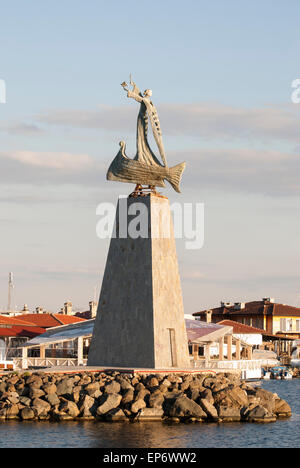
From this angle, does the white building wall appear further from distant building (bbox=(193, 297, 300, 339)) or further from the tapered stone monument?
the tapered stone monument

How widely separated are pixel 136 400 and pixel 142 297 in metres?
8.29

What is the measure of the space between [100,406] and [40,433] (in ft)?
14.8

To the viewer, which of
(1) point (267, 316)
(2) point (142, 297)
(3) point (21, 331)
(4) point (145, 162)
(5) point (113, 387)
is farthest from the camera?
(1) point (267, 316)

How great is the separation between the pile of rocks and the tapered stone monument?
3500mm

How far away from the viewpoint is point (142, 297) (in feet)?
155

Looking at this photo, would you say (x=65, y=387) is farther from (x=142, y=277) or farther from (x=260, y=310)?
(x=260, y=310)

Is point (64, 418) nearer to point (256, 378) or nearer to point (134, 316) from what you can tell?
point (134, 316)

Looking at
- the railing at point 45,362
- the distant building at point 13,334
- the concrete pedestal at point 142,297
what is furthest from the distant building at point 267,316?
the concrete pedestal at point 142,297

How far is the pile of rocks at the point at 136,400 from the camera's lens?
39.5m

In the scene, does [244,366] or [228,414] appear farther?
[244,366]

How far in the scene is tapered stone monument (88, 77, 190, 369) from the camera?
46906mm

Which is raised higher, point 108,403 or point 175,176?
point 175,176

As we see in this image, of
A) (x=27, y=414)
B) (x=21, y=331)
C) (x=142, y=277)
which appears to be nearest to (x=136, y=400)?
(x=27, y=414)

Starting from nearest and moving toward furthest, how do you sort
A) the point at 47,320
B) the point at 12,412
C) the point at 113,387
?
the point at 12,412, the point at 113,387, the point at 47,320
